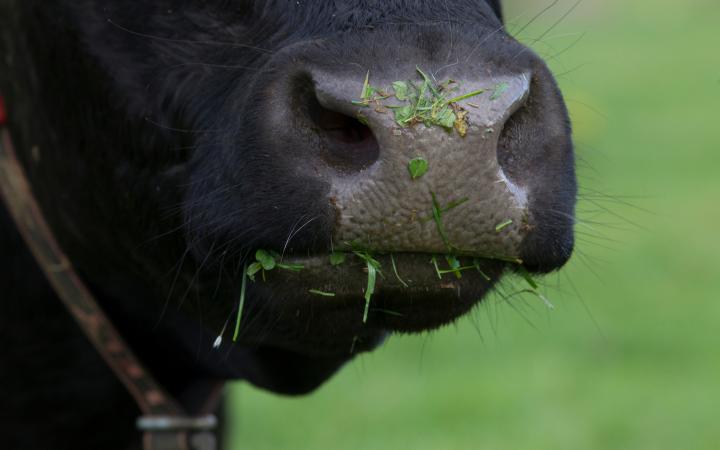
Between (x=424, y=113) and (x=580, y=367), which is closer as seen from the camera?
(x=424, y=113)

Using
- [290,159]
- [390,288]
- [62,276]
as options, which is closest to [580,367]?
[62,276]

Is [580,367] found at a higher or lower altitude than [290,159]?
lower

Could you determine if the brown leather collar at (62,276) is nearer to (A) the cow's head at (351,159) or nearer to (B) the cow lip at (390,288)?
(A) the cow's head at (351,159)

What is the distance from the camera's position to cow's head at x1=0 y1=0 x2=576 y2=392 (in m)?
1.64

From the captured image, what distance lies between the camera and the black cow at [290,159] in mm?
1649

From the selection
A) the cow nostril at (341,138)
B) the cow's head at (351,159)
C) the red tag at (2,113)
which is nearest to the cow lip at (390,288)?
the cow's head at (351,159)

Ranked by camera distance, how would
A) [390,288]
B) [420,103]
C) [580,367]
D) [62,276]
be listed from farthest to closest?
[580,367], [62,276], [390,288], [420,103]

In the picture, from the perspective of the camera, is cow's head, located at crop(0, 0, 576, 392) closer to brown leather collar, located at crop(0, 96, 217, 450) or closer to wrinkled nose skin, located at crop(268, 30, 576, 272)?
wrinkled nose skin, located at crop(268, 30, 576, 272)

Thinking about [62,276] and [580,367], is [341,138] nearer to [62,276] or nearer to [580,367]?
[62,276]

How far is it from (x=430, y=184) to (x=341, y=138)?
5.4 inches

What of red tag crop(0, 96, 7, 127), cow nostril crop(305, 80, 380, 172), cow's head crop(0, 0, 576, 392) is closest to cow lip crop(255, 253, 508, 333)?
cow's head crop(0, 0, 576, 392)

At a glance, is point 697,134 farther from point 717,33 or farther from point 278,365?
point 278,365

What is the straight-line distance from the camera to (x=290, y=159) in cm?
170

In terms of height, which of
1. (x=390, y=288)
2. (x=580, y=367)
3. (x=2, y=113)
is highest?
(x=390, y=288)
